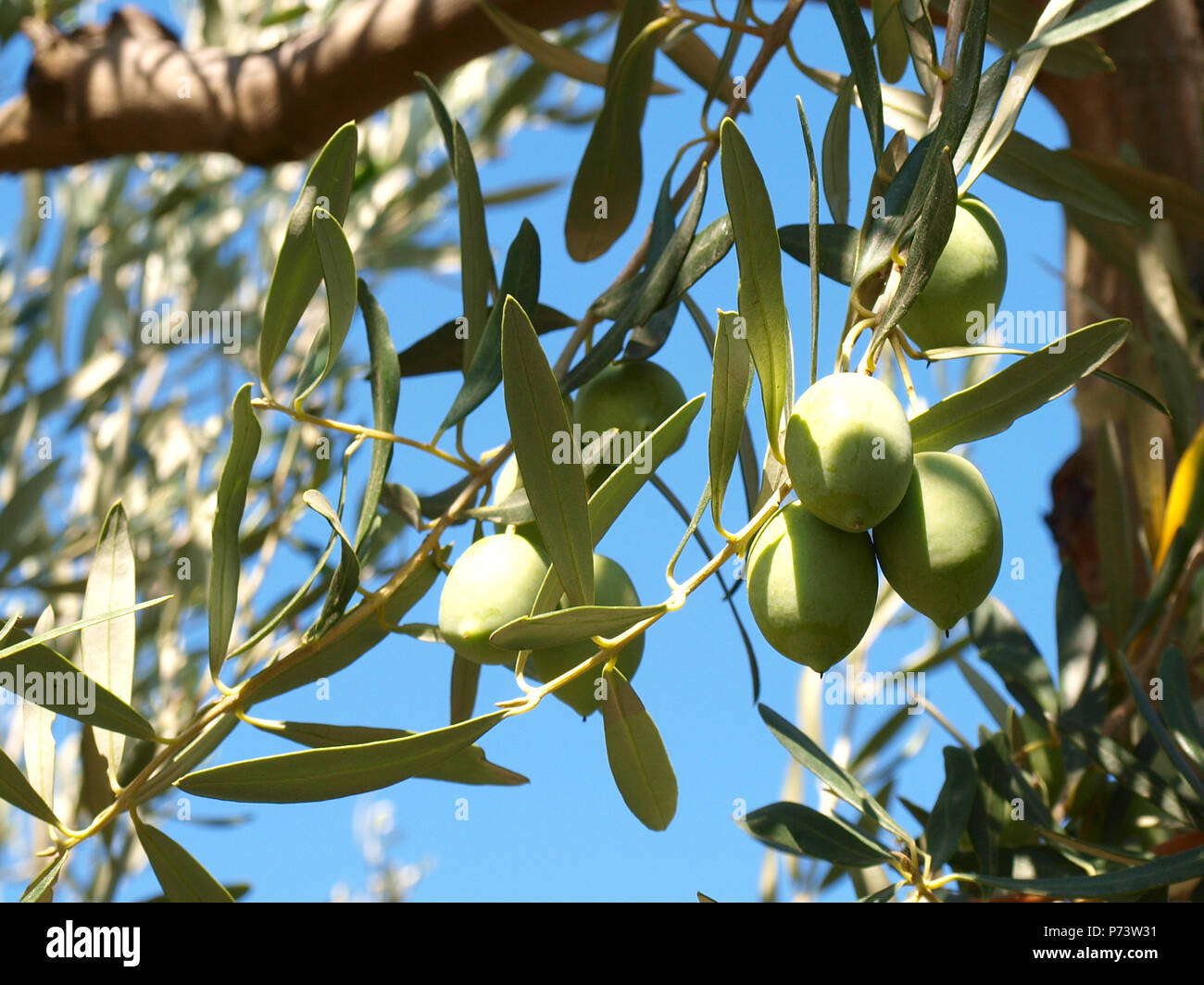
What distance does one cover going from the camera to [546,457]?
548 mm

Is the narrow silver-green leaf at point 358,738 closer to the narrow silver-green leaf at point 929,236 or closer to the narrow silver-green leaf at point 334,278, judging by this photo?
the narrow silver-green leaf at point 334,278

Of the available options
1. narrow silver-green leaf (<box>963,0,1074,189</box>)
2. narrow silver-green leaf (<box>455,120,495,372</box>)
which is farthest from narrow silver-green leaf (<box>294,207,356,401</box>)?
narrow silver-green leaf (<box>963,0,1074,189</box>)

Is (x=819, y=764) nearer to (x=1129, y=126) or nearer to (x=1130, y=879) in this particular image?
(x=1130, y=879)

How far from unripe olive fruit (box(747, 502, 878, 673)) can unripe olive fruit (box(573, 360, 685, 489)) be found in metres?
0.19

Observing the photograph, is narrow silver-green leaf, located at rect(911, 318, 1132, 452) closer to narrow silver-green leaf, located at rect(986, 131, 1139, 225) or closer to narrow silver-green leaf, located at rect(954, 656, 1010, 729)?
narrow silver-green leaf, located at rect(986, 131, 1139, 225)

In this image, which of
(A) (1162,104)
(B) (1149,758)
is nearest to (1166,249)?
(A) (1162,104)

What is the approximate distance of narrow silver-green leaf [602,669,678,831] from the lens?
0.65 meters

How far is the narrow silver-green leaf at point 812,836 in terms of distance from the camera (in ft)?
2.58

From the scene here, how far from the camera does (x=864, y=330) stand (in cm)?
57

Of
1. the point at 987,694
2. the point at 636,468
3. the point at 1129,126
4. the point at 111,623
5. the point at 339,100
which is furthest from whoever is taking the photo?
the point at 1129,126

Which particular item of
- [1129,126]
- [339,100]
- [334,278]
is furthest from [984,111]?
[1129,126]

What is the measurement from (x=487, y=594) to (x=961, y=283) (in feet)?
0.97
